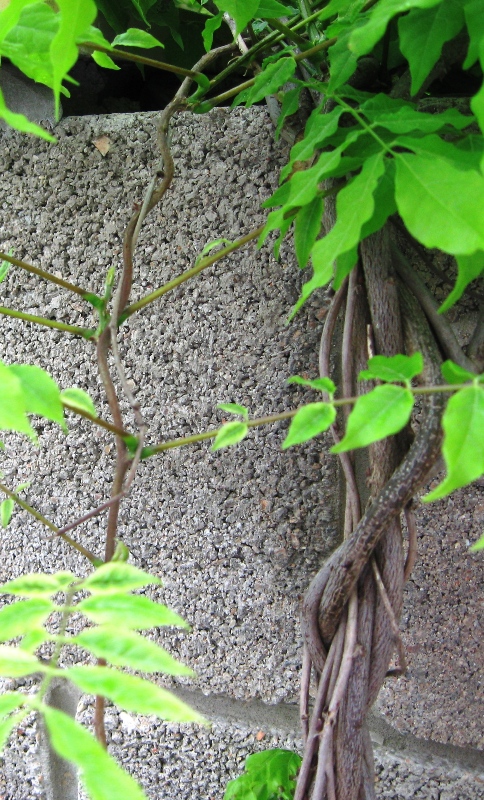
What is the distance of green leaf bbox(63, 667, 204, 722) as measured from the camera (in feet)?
0.68

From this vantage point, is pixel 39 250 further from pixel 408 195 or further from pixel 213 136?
pixel 408 195

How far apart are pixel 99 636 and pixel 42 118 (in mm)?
568

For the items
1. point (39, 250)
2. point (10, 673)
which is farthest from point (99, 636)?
point (39, 250)

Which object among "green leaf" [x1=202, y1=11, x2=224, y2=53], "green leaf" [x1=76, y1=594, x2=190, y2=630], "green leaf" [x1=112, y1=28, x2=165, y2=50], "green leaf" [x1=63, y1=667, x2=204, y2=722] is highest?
"green leaf" [x1=202, y1=11, x2=224, y2=53]

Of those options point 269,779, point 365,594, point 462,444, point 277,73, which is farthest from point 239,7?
point 269,779

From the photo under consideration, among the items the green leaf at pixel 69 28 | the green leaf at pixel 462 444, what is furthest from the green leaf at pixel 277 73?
the green leaf at pixel 462 444

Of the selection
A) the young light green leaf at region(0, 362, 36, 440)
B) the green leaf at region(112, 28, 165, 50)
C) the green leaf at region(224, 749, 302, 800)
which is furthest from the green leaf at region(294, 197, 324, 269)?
the green leaf at region(224, 749, 302, 800)

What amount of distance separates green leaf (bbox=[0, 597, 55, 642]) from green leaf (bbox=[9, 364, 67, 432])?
0.09 metres

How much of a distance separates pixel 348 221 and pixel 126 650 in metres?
0.23

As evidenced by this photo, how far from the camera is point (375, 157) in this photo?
337 millimetres

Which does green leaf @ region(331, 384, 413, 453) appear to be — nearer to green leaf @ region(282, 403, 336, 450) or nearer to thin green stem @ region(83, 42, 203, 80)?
green leaf @ region(282, 403, 336, 450)

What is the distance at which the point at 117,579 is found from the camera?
270 millimetres

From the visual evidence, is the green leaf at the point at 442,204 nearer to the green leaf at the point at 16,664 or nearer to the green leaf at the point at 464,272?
the green leaf at the point at 464,272

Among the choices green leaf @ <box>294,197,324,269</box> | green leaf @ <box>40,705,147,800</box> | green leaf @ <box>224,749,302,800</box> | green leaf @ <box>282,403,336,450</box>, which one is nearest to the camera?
green leaf @ <box>40,705,147,800</box>
